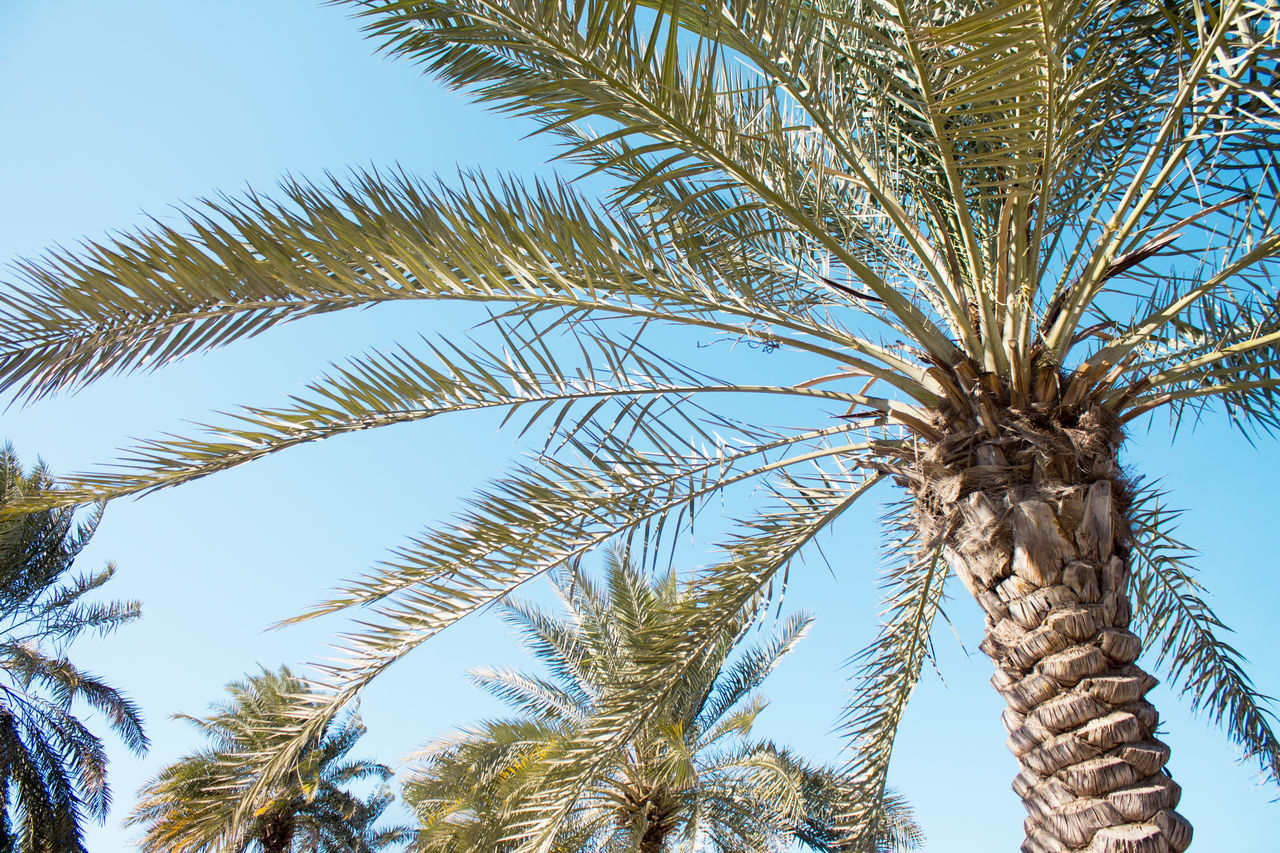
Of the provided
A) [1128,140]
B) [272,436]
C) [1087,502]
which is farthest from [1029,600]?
[272,436]

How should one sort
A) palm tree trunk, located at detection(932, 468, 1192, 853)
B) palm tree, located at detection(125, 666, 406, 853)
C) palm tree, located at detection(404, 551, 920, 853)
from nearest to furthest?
1. palm tree trunk, located at detection(932, 468, 1192, 853)
2. palm tree, located at detection(404, 551, 920, 853)
3. palm tree, located at detection(125, 666, 406, 853)

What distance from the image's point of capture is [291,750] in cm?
383

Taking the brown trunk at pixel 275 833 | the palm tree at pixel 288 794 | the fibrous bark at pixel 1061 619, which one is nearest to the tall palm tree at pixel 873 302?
the fibrous bark at pixel 1061 619

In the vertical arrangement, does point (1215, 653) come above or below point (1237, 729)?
above

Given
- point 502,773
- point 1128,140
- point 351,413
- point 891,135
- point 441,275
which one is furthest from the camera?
point 502,773

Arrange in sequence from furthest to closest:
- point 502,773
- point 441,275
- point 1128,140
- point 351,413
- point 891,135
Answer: point 502,773 < point 891,135 < point 1128,140 < point 351,413 < point 441,275

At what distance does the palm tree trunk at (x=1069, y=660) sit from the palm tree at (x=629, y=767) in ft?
18.5

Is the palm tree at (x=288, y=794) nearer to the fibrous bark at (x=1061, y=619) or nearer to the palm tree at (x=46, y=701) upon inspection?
the palm tree at (x=46, y=701)

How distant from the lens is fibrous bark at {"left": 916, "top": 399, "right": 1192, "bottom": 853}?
3.11 meters

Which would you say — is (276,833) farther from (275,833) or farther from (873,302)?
(873,302)

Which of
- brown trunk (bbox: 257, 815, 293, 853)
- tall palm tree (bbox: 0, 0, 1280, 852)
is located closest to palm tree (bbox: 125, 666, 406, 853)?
brown trunk (bbox: 257, 815, 293, 853)

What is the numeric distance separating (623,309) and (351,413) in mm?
1406

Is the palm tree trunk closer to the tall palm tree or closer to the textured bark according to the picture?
the tall palm tree

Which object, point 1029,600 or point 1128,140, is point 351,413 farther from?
point 1128,140
